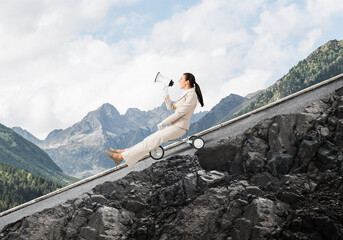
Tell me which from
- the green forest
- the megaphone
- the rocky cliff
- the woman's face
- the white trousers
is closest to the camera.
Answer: the rocky cliff

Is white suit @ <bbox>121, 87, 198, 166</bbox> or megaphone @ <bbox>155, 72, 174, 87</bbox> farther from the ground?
megaphone @ <bbox>155, 72, 174, 87</bbox>

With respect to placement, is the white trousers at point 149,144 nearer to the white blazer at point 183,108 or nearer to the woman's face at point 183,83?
the white blazer at point 183,108

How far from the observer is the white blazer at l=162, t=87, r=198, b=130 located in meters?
9.15

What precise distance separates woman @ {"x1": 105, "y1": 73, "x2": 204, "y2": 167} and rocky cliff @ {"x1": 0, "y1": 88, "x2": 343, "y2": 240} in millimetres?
432

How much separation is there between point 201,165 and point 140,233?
80.2 inches

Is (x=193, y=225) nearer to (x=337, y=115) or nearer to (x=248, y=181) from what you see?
(x=248, y=181)

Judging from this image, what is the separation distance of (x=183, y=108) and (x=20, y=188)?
559 feet

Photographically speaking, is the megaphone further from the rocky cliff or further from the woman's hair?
the rocky cliff

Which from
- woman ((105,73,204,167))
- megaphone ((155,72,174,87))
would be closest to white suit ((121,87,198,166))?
woman ((105,73,204,167))

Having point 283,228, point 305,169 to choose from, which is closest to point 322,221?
point 283,228

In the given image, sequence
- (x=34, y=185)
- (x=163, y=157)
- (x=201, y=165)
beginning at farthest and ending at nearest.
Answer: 1. (x=34, y=185)
2. (x=163, y=157)
3. (x=201, y=165)

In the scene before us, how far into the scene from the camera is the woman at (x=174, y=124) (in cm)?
914

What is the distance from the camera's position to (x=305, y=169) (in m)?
7.34

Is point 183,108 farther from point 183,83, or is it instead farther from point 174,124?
point 183,83
